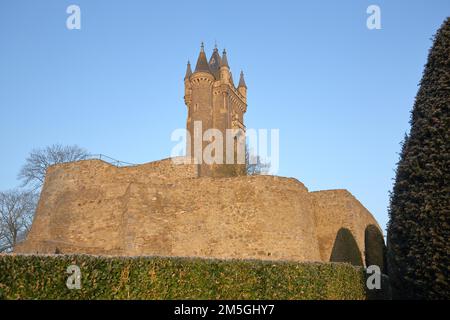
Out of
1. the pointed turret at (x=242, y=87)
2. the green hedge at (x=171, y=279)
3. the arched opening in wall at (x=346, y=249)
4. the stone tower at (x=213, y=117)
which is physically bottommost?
the arched opening in wall at (x=346, y=249)

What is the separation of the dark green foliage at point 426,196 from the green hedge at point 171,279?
8.64 ft

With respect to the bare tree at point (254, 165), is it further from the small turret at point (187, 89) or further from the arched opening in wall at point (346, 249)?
the arched opening in wall at point (346, 249)

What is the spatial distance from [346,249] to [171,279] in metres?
17.3

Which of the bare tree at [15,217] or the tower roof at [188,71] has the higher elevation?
the tower roof at [188,71]

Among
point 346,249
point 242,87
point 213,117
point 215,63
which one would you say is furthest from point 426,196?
point 242,87

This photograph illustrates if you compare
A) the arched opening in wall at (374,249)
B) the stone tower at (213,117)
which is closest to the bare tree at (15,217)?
the stone tower at (213,117)

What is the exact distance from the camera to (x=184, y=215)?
2262cm

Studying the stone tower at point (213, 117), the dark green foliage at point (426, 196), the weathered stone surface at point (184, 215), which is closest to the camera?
the dark green foliage at point (426, 196)

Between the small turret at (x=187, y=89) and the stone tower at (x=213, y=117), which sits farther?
the small turret at (x=187, y=89)

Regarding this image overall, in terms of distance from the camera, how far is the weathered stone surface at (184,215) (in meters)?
21.8

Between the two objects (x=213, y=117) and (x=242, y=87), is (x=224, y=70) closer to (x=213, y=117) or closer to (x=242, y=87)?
(x=213, y=117)

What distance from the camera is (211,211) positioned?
22.5 m

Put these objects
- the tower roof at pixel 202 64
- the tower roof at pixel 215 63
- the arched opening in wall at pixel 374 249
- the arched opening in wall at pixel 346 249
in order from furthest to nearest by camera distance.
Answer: the tower roof at pixel 215 63 < the tower roof at pixel 202 64 < the arched opening in wall at pixel 346 249 < the arched opening in wall at pixel 374 249
